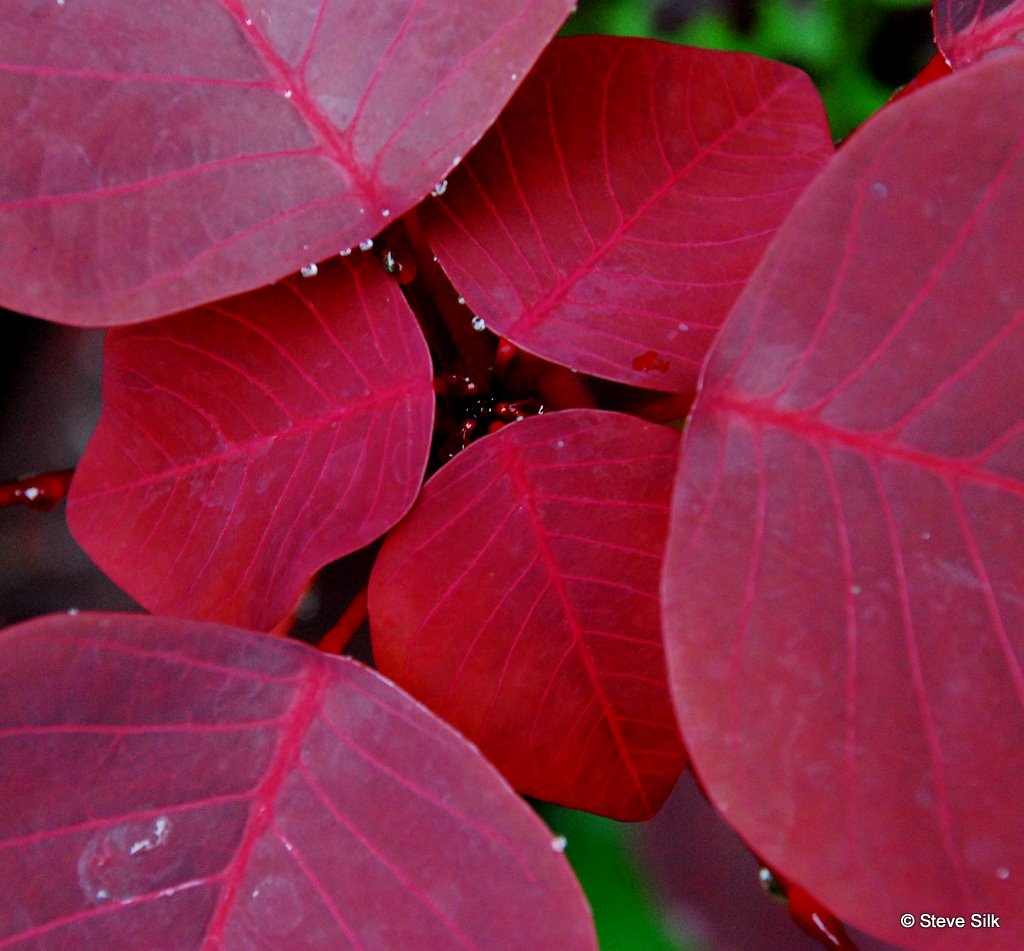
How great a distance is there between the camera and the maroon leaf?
55 centimetres

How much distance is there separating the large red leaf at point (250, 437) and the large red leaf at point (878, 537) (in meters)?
0.19

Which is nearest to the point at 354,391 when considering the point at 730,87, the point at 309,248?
the point at 309,248

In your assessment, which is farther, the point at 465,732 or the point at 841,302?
the point at 465,732

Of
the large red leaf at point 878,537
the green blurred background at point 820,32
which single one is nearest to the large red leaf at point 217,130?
the large red leaf at point 878,537

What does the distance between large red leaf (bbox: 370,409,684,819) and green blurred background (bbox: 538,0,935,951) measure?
1.77 ft

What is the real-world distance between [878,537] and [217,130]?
407 mm

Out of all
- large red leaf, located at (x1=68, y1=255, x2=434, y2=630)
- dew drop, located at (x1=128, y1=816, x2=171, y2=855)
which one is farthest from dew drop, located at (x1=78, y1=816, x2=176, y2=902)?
large red leaf, located at (x1=68, y1=255, x2=434, y2=630)

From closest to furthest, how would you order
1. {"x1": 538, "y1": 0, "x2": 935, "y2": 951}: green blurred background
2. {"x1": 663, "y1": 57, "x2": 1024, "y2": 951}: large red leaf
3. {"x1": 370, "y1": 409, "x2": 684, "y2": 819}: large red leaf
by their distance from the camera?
1. {"x1": 663, "y1": 57, "x2": 1024, "y2": 951}: large red leaf
2. {"x1": 370, "y1": 409, "x2": 684, "y2": 819}: large red leaf
3. {"x1": 538, "y1": 0, "x2": 935, "y2": 951}: green blurred background

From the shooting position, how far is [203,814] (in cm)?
46

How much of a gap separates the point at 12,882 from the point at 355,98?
463 mm

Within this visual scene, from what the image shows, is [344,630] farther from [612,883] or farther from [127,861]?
[612,883]

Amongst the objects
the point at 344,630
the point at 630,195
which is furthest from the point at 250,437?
the point at 630,195

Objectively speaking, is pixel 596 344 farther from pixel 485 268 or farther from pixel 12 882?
pixel 12 882

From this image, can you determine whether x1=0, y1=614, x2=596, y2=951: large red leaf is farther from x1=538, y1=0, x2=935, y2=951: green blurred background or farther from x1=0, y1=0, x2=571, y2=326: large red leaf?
x1=538, y1=0, x2=935, y2=951: green blurred background
